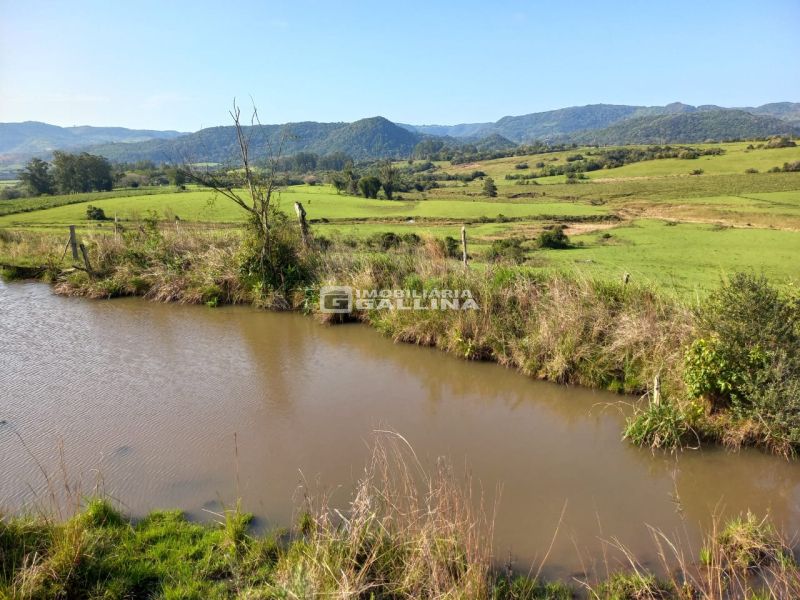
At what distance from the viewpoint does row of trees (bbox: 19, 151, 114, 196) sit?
52.8 m

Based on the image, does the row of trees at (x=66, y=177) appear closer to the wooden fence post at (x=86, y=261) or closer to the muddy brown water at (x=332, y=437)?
the wooden fence post at (x=86, y=261)

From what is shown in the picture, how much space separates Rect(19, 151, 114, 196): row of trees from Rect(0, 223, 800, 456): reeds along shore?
45.6 m

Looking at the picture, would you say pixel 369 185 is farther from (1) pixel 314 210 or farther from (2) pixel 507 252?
(2) pixel 507 252

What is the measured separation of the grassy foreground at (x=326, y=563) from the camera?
12.4 ft

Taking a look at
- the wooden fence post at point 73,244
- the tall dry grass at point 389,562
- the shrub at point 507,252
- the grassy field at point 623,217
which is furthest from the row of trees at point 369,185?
the tall dry grass at point 389,562

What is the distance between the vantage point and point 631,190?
119ft

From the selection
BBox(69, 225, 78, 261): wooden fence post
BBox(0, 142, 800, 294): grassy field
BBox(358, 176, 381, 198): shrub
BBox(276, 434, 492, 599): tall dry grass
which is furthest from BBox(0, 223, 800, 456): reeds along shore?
BBox(358, 176, 381, 198): shrub

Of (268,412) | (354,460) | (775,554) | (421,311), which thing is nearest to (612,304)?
(421,311)

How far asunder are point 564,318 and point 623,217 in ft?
65.7

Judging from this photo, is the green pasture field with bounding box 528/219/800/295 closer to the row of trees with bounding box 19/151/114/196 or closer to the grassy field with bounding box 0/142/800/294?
the grassy field with bounding box 0/142/800/294

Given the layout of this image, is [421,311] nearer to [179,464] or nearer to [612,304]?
[612,304]

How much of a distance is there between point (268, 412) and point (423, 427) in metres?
2.60

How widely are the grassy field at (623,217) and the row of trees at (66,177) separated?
14295mm

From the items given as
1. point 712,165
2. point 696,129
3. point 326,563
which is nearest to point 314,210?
point 326,563
